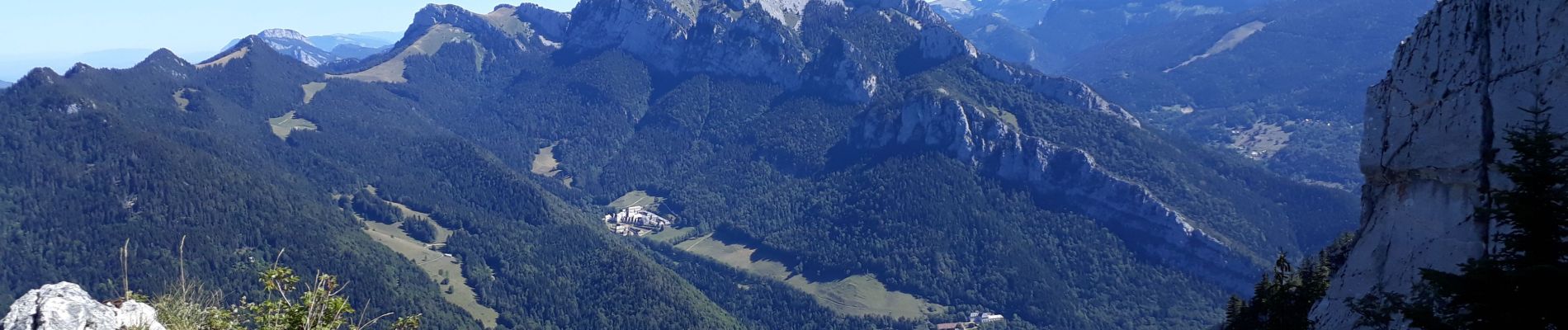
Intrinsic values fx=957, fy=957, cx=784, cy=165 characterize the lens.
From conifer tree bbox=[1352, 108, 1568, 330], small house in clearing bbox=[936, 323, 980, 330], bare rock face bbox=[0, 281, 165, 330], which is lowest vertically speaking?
small house in clearing bbox=[936, 323, 980, 330]

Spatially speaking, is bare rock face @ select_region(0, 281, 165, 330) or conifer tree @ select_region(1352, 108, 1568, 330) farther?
bare rock face @ select_region(0, 281, 165, 330)

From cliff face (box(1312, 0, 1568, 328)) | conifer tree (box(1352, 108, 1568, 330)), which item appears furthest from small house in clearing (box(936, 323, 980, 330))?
conifer tree (box(1352, 108, 1568, 330))

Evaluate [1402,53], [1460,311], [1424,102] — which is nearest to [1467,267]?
[1460,311]

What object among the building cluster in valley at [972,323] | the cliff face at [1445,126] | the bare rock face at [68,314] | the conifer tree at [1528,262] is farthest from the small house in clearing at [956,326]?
the conifer tree at [1528,262]

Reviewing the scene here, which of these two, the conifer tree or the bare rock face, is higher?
the conifer tree

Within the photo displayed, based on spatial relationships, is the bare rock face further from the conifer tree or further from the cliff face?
the cliff face

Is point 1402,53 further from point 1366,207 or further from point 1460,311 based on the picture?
point 1460,311
